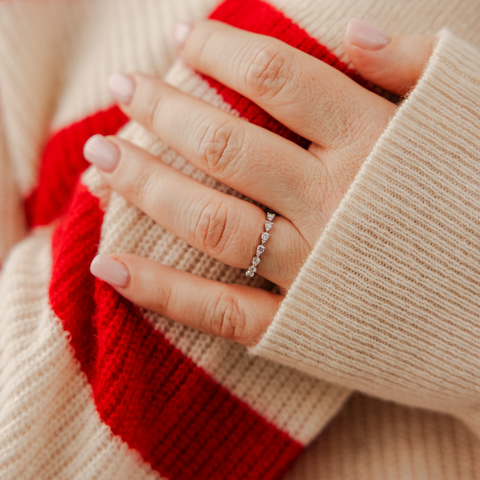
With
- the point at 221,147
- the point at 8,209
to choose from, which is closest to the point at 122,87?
the point at 221,147

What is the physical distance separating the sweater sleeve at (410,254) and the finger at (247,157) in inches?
3.2

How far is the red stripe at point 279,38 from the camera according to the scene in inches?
27.5

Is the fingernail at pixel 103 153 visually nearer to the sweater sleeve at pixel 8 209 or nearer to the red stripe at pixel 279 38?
the red stripe at pixel 279 38

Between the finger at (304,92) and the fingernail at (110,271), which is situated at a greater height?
the finger at (304,92)

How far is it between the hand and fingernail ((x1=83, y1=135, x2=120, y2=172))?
4cm

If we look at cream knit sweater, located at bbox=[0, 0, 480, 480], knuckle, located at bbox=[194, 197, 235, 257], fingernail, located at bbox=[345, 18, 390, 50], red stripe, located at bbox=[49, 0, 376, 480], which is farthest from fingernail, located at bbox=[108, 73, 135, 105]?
fingernail, located at bbox=[345, 18, 390, 50]

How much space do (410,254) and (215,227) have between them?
276 millimetres

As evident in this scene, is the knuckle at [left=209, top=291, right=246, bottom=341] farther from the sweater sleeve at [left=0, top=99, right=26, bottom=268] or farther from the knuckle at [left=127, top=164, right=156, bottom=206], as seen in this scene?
the sweater sleeve at [left=0, top=99, right=26, bottom=268]

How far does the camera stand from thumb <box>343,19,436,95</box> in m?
0.65

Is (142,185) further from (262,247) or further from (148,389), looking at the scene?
(148,389)

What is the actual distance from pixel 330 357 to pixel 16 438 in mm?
456

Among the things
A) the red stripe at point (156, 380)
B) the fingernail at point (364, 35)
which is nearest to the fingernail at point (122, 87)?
the red stripe at point (156, 380)

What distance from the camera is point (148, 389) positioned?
67 cm

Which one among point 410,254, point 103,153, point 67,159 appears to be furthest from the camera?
point 67,159
